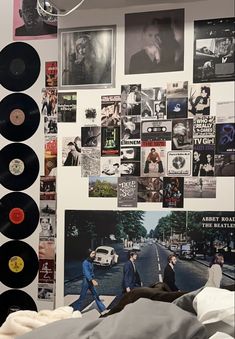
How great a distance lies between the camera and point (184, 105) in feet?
4.45

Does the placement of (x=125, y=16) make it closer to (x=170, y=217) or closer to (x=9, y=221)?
(x=170, y=217)

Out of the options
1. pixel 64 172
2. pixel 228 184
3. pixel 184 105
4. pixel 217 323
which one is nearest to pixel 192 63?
pixel 184 105

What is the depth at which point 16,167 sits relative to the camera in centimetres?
161

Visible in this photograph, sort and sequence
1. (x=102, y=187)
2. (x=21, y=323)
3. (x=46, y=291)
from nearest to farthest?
(x=21, y=323) < (x=102, y=187) < (x=46, y=291)

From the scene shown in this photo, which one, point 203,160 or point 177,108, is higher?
point 177,108

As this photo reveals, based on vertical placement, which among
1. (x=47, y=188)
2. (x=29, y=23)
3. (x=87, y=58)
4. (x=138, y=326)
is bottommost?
(x=138, y=326)

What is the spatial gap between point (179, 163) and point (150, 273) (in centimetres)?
36

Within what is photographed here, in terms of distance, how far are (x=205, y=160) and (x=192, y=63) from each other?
0.30m

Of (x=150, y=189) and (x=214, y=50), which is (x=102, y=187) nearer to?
(x=150, y=189)

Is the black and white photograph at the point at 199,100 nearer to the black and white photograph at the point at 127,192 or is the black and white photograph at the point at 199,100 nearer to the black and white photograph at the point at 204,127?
the black and white photograph at the point at 204,127

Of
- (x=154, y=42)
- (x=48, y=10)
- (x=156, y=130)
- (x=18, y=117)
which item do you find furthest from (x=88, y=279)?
(x=48, y=10)

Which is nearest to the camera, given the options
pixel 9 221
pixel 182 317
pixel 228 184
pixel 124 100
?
pixel 182 317

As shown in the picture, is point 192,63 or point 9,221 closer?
point 192,63

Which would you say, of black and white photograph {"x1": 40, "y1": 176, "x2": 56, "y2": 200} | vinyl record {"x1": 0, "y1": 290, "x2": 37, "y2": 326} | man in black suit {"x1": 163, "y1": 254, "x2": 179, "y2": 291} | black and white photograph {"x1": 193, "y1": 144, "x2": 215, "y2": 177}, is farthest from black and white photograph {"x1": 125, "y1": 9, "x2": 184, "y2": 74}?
vinyl record {"x1": 0, "y1": 290, "x2": 37, "y2": 326}
